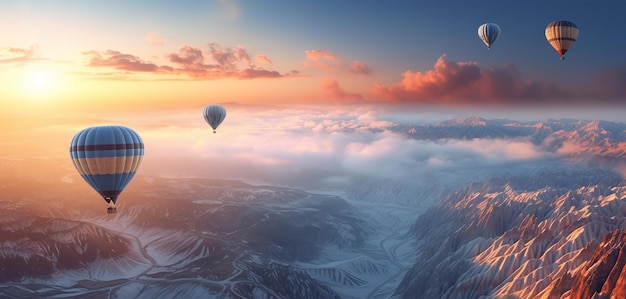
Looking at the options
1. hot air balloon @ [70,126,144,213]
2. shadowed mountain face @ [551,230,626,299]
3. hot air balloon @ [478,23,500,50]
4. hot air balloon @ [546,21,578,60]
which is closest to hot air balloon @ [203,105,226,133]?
hot air balloon @ [70,126,144,213]

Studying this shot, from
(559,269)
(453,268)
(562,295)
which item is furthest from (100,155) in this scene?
(453,268)

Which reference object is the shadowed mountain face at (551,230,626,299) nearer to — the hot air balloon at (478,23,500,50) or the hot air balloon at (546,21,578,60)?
the hot air balloon at (546,21,578,60)

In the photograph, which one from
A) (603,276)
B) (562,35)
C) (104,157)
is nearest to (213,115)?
(104,157)

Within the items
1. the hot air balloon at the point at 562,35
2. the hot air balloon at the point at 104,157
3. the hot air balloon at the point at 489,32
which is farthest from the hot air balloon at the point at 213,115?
the hot air balloon at the point at 562,35

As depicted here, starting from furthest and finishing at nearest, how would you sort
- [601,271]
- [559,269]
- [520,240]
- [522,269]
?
[520,240] < [522,269] < [559,269] < [601,271]

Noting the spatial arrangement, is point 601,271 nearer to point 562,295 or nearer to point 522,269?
point 562,295
